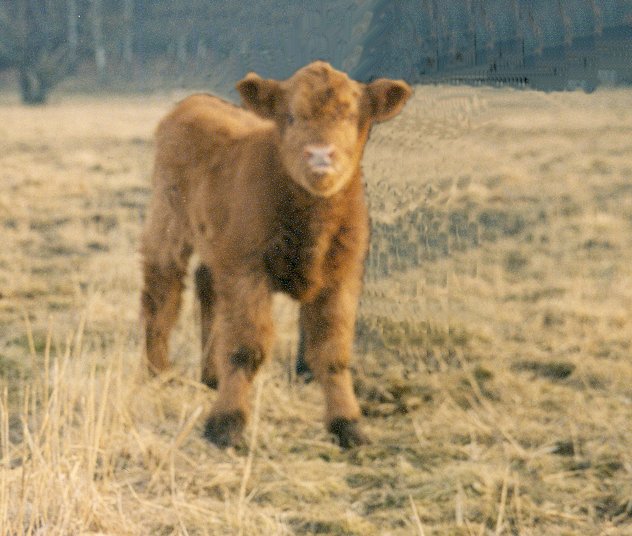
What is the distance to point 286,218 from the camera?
156 inches

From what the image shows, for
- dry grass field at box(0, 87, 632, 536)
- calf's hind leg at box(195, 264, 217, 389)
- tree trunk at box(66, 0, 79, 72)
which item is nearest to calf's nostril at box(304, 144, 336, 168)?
dry grass field at box(0, 87, 632, 536)

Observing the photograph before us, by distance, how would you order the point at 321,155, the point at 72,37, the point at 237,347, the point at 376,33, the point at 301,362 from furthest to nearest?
the point at 72,37 < the point at 301,362 < the point at 376,33 < the point at 237,347 < the point at 321,155

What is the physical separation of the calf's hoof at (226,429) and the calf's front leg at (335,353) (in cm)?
38

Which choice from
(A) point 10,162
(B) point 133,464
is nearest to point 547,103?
(B) point 133,464

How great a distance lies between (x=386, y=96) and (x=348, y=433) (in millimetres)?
1424

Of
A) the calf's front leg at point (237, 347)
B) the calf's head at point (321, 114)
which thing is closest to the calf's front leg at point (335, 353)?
the calf's front leg at point (237, 347)

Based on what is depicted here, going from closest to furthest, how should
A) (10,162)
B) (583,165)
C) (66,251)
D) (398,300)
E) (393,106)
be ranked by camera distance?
(393,106) → (398,300) → (66,251) → (583,165) → (10,162)

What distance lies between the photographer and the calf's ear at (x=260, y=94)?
3.84 metres

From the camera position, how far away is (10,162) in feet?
41.9

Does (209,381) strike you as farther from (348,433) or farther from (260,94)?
(260,94)

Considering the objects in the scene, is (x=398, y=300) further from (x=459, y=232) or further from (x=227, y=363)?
(x=227, y=363)

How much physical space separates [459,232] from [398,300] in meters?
0.87

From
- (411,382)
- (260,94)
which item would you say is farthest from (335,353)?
(260,94)

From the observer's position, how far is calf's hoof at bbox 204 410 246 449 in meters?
4.14
